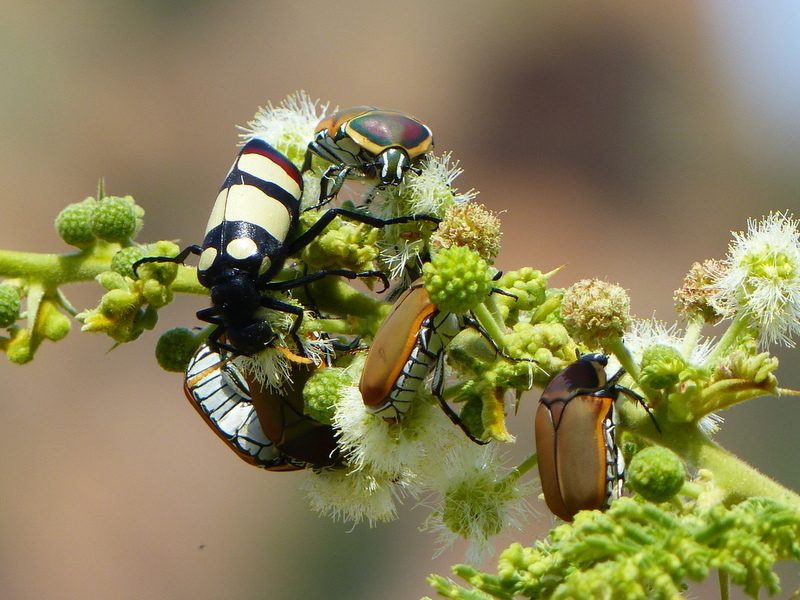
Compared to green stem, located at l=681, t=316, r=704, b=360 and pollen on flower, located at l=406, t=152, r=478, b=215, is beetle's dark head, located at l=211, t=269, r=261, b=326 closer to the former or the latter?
pollen on flower, located at l=406, t=152, r=478, b=215

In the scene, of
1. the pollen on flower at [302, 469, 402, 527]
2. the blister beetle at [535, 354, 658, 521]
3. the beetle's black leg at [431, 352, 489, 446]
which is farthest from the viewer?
the pollen on flower at [302, 469, 402, 527]

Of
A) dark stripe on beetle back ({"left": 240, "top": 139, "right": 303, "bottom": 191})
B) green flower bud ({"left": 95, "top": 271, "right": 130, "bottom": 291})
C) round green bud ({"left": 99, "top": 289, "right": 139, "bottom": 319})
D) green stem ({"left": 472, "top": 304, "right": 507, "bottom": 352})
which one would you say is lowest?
round green bud ({"left": 99, "top": 289, "right": 139, "bottom": 319})

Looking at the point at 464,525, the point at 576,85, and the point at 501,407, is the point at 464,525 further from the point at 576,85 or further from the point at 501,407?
the point at 576,85

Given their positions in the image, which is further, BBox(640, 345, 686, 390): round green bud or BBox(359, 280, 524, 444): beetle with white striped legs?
BBox(359, 280, 524, 444): beetle with white striped legs

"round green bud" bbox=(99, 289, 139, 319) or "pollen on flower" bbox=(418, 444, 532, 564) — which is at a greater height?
"round green bud" bbox=(99, 289, 139, 319)

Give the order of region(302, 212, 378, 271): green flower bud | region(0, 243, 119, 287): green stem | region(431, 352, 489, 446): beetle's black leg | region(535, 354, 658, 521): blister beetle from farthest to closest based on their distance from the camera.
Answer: region(0, 243, 119, 287): green stem
region(302, 212, 378, 271): green flower bud
region(431, 352, 489, 446): beetle's black leg
region(535, 354, 658, 521): blister beetle

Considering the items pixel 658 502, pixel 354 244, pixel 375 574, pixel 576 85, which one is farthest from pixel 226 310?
pixel 576 85

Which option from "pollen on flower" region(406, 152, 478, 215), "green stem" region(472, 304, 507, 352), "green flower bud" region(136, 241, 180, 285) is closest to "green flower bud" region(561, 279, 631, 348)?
"green stem" region(472, 304, 507, 352)
